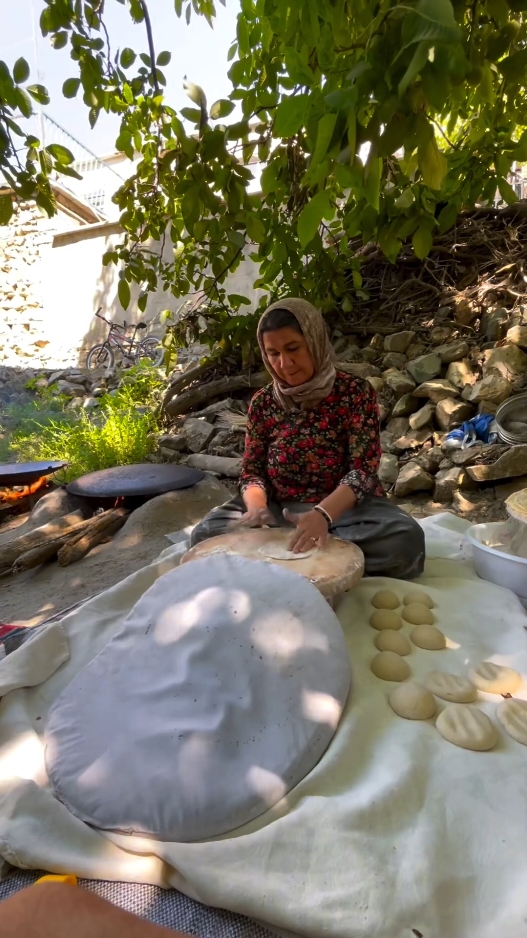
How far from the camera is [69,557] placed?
311 centimetres

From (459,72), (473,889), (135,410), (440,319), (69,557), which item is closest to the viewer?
(459,72)

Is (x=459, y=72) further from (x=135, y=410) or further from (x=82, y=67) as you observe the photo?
(x=135, y=410)

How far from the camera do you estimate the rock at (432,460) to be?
3.48 metres

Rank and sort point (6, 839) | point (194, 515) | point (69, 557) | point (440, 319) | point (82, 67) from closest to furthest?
point (6, 839) < point (82, 67) < point (69, 557) < point (194, 515) < point (440, 319)

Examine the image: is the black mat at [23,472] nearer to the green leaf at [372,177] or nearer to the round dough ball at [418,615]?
the round dough ball at [418,615]

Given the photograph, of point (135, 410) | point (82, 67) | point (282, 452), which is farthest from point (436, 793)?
point (135, 410)

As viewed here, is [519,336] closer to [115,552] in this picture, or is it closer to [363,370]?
[363,370]

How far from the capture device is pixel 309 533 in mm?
1882

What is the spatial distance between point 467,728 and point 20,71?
1996mm

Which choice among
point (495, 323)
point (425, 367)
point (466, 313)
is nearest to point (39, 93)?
point (425, 367)

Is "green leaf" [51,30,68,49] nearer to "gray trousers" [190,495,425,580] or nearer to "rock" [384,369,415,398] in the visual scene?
"gray trousers" [190,495,425,580]

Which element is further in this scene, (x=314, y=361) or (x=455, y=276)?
(x=455, y=276)

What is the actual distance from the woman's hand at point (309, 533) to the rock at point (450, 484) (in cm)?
162

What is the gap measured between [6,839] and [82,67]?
2.14 m
